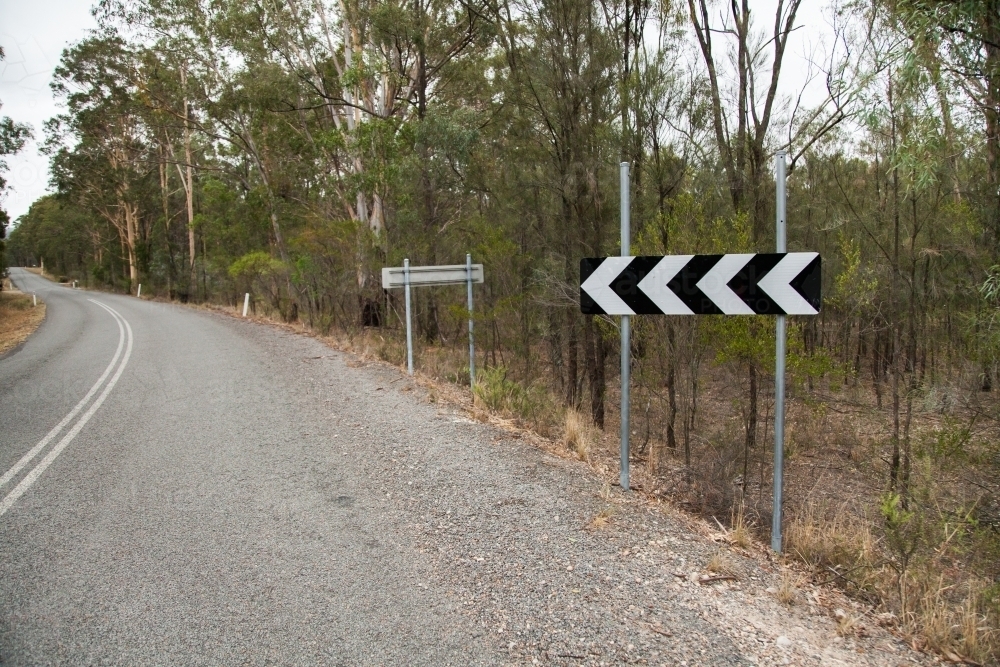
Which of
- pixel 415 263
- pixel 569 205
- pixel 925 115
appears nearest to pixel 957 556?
pixel 925 115

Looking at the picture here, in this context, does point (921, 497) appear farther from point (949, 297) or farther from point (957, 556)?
point (949, 297)

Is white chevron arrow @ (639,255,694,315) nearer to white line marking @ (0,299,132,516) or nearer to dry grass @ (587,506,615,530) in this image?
dry grass @ (587,506,615,530)

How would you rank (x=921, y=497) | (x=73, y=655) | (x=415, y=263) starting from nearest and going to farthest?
(x=73, y=655) → (x=921, y=497) → (x=415, y=263)

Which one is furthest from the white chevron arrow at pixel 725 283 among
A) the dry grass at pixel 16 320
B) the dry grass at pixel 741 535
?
the dry grass at pixel 16 320

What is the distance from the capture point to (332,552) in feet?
13.6

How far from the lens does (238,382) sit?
10.4m

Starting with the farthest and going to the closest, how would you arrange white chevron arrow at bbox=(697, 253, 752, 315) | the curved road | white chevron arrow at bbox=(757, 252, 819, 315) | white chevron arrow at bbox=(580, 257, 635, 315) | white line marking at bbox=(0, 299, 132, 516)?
white line marking at bbox=(0, 299, 132, 516) → white chevron arrow at bbox=(580, 257, 635, 315) → white chevron arrow at bbox=(697, 253, 752, 315) → white chevron arrow at bbox=(757, 252, 819, 315) → the curved road

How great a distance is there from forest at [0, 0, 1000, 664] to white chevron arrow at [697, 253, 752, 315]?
55.4 inches

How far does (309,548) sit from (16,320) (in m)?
31.3

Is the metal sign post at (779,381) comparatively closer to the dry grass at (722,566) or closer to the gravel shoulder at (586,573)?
the gravel shoulder at (586,573)

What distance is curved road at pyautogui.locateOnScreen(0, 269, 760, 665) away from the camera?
125 inches

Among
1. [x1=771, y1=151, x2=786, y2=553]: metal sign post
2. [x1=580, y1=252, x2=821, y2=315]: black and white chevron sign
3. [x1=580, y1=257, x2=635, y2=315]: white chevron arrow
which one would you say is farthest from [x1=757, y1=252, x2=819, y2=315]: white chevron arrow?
[x1=580, y1=257, x2=635, y2=315]: white chevron arrow

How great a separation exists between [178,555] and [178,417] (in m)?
4.42

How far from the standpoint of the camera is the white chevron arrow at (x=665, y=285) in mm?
4480
